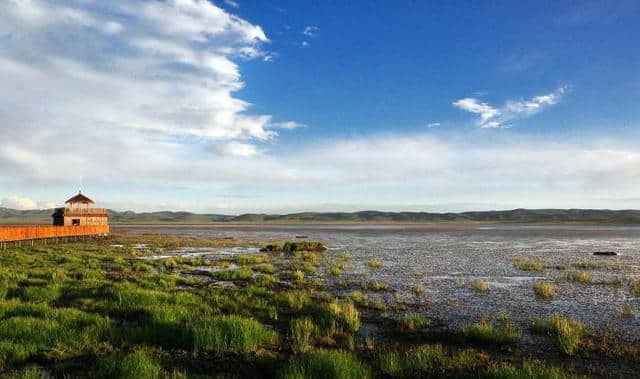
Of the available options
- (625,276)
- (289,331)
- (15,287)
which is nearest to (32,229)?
(15,287)

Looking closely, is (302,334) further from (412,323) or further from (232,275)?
(232,275)

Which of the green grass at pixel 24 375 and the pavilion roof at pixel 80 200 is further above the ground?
the pavilion roof at pixel 80 200

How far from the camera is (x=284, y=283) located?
64.8ft

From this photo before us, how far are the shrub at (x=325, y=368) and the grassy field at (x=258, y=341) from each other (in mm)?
20

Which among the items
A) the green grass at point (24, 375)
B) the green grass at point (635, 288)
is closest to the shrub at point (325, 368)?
the green grass at point (24, 375)

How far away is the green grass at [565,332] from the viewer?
31.2 ft

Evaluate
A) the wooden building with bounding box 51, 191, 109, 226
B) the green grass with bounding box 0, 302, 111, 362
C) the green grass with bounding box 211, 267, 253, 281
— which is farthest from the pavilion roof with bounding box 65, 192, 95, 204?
the green grass with bounding box 0, 302, 111, 362

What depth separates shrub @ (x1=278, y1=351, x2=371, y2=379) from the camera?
23.3 ft

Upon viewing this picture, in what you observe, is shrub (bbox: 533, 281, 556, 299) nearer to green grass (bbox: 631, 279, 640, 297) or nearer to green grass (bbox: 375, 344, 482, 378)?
green grass (bbox: 631, 279, 640, 297)

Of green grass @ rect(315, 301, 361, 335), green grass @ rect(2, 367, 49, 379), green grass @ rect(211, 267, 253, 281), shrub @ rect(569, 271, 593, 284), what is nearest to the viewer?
green grass @ rect(2, 367, 49, 379)

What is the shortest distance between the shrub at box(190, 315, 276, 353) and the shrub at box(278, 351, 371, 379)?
66.9 inches

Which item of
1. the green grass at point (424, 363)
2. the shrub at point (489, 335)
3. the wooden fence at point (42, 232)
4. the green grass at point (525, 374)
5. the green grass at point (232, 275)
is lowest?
the green grass at point (232, 275)

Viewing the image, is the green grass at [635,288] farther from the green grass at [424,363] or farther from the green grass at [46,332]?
the green grass at [46,332]

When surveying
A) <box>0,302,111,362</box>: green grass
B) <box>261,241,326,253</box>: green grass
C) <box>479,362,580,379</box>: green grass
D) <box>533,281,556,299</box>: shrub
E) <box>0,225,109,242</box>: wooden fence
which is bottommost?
<box>261,241,326,253</box>: green grass
